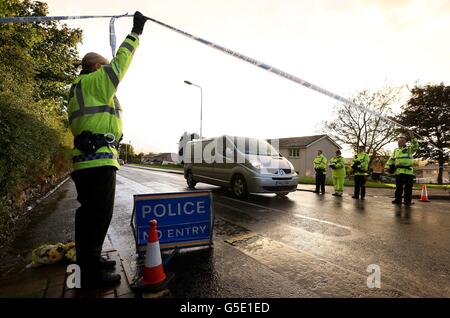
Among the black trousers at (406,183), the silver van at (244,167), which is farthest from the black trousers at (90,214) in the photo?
the black trousers at (406,183)

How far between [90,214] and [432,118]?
44578 mm

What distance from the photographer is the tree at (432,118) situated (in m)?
34.2

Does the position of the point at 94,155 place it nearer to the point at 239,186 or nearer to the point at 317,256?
the point at 317,256

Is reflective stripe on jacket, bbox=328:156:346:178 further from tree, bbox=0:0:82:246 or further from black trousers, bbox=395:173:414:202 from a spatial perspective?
tree, bbox=0:0:82:246

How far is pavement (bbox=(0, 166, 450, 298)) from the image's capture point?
8.16 ft

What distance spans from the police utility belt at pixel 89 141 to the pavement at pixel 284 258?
136 centimetres

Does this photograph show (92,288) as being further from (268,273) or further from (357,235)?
(357,235)

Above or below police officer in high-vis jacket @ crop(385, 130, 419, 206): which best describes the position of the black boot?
below

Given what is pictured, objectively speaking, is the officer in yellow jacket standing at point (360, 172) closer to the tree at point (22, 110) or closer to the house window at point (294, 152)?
the tree at point (22, 110)

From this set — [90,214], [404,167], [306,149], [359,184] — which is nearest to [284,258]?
[90,214]

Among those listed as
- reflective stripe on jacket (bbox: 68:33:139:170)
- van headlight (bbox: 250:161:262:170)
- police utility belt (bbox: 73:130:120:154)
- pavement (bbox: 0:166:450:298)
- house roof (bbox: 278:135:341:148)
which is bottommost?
pavement (bbox: 0:166:450:298)

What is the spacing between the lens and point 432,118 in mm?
34875

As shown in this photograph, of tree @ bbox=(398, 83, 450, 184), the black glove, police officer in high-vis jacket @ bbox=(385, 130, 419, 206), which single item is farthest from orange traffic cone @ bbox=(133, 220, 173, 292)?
tree @ bbox=(398, 83, 450, 184)
